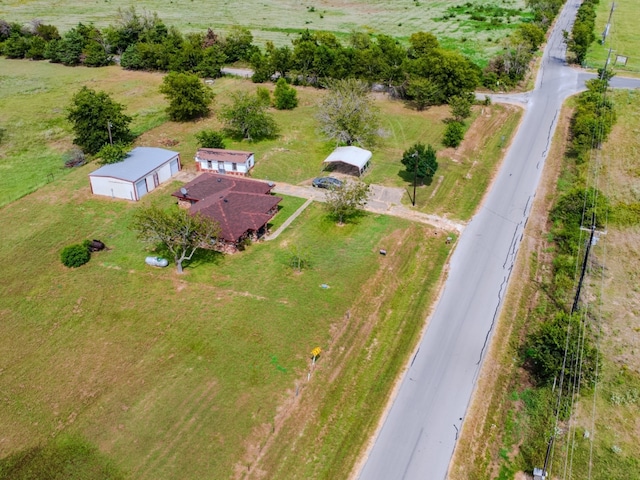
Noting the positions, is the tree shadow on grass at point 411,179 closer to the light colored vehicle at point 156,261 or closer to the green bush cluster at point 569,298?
the green bush cluster at point 569,298

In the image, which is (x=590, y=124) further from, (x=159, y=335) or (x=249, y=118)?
(x=159, y=335)

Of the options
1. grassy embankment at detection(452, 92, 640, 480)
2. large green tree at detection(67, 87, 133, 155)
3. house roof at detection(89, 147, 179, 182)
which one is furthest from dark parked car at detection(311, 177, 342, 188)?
large green tree at detection(67, 87, 133, 155)

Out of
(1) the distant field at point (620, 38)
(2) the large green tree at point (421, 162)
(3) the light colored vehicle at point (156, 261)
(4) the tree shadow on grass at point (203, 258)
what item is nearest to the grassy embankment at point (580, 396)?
(2) the large green tree at point (421, 162)

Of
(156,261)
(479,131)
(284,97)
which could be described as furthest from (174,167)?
(479,131)

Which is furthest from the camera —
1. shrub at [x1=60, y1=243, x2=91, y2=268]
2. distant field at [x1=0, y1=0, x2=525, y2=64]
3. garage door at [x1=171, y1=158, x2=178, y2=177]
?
distant field at [x1=0, y1=0, x2=525, y2=64]

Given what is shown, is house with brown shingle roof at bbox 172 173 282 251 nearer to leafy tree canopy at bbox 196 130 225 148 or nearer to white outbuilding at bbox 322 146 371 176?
leafy tree canopy at bbox 196 130 225 148
